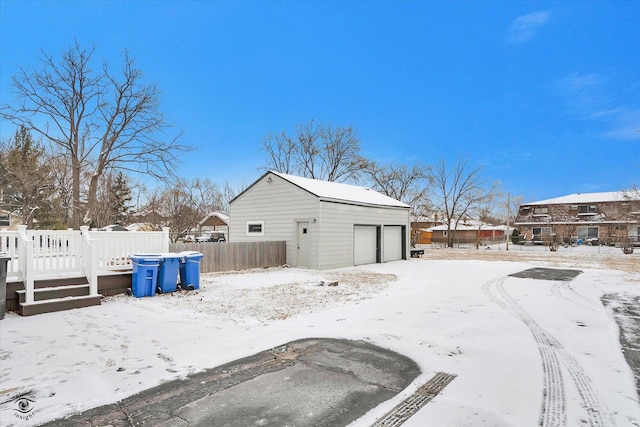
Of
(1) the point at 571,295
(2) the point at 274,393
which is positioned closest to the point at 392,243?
(1) the point at 571,295

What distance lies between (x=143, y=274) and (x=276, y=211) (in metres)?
7.54

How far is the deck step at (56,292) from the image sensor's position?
617cm

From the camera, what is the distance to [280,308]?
673 centimetres

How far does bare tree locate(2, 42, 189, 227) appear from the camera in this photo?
15.5m

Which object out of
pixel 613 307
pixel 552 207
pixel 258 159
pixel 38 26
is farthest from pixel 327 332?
pixel 552 207

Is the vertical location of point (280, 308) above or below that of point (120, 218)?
below

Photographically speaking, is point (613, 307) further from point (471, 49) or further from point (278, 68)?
point (278, 68)

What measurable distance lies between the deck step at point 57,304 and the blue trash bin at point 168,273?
1435 mm

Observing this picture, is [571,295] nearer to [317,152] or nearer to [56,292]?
[56,292]

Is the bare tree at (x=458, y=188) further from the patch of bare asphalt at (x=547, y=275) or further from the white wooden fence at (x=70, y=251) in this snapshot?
the white wooden fence at (x=70, y=251)

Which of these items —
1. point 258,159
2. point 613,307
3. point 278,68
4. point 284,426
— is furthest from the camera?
point 258,159

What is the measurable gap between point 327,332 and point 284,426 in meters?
2.62

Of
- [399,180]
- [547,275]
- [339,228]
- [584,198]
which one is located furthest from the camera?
[584,198]

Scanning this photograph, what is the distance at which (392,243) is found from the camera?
17828 mm
